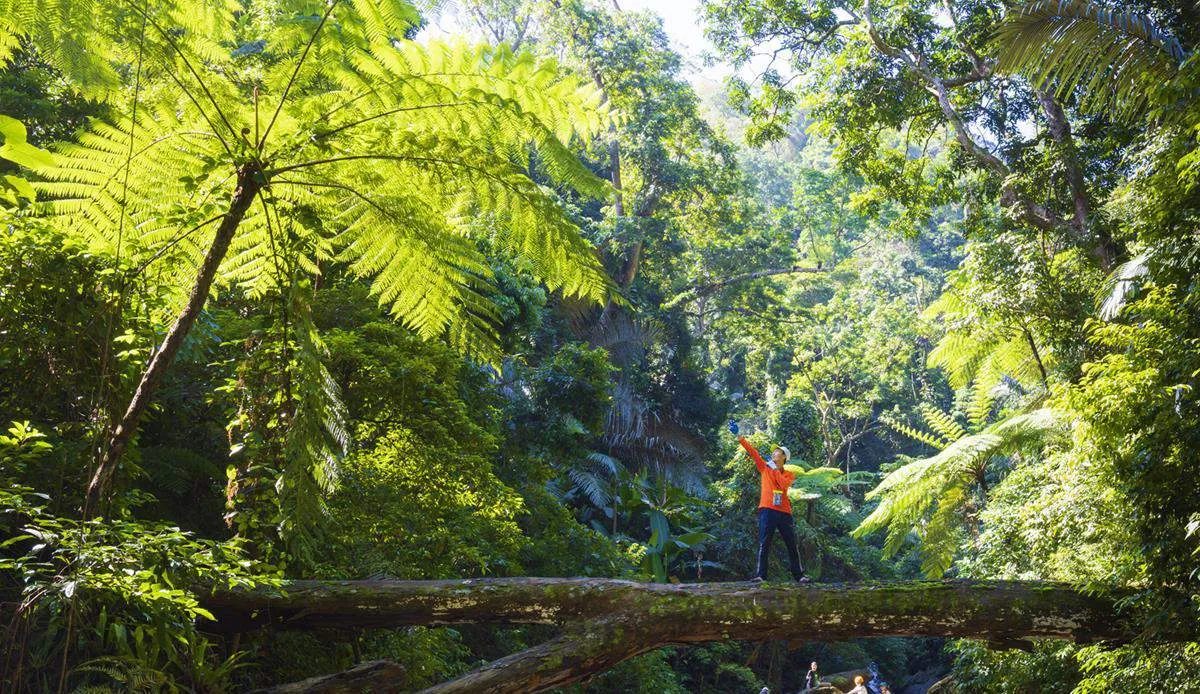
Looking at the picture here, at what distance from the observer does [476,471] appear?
6090 millimetres

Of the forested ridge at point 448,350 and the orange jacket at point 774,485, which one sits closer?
the forested ridge at point 448,350

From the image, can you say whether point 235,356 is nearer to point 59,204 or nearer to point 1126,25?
point 59,204

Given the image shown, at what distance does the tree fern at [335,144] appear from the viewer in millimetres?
2980

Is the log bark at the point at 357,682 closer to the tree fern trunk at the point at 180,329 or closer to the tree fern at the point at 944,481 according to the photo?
the tree fern trunk at the point at 180,329

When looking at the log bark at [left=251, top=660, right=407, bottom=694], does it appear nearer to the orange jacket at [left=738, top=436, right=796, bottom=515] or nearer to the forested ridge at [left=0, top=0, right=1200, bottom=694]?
the forested ridge at [left=0, top=0, right=1200, bottom=694]

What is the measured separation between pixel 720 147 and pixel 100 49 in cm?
1562

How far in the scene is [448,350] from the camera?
20.9ft

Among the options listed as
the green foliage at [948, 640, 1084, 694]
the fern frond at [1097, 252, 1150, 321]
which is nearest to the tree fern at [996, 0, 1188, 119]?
the fern frond at [1097, 252, 1150, 321]

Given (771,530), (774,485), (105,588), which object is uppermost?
(774,485)

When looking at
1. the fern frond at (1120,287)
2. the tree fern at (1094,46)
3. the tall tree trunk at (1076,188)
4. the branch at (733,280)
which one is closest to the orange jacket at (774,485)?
the fern frond at (1120,287)

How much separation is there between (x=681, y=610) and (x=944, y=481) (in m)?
5.96

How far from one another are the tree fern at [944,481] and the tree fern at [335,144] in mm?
6120

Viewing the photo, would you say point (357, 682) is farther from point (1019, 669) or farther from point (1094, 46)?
point (1094, 46)

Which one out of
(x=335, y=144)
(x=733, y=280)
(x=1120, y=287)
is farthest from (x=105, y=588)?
(x=733, y=280)
